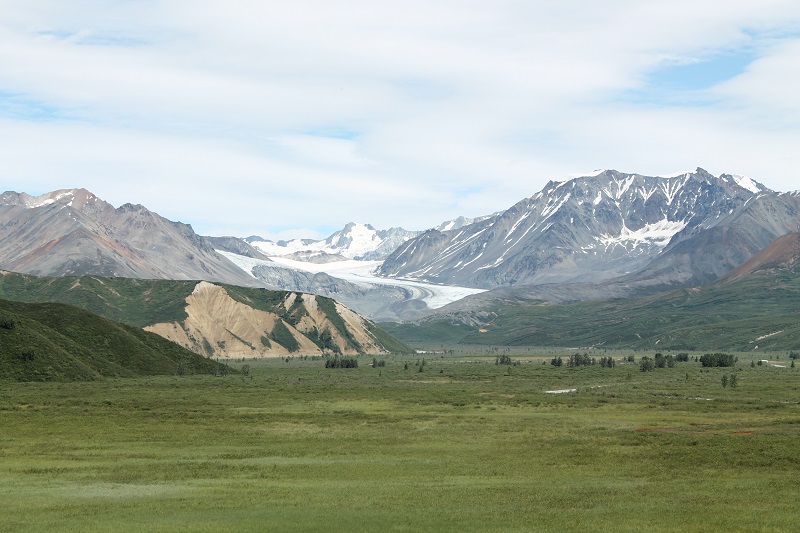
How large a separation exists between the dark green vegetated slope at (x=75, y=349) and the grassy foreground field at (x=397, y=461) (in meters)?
17.6

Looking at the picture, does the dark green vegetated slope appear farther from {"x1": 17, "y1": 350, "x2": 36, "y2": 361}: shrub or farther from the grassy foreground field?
the grassy foreground field

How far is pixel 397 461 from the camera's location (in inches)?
2463

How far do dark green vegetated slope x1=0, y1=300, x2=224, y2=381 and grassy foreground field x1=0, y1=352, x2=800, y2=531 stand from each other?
17.6m

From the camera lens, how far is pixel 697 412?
92.6m

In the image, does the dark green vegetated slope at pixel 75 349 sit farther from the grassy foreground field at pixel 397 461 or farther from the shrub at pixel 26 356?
the grassy foreground field at pixel 397 461

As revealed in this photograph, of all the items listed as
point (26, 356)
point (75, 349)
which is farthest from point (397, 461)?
point (75, 349)

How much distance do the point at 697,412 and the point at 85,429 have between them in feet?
176

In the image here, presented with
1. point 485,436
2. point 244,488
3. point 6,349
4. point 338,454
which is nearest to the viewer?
point 244,488

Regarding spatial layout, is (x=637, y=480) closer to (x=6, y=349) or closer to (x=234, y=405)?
(x=234, y=405)

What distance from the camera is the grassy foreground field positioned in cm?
4375

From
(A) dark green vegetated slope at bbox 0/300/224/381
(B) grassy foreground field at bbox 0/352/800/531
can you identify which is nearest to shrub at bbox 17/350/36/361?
(A) dark green vegetated slope at bbox 0/300/224/381

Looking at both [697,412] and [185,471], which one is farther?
[697,412]

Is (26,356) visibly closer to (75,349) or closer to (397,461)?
(75,349)

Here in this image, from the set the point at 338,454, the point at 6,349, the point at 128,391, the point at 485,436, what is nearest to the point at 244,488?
the point at 338,454
